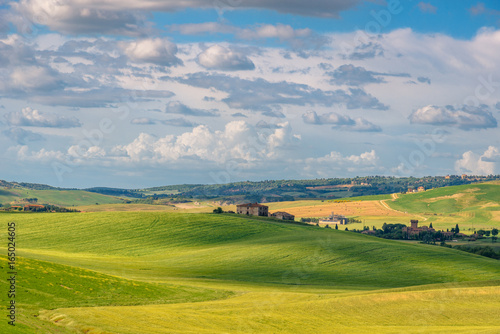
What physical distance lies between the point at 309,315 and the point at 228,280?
3444 cm

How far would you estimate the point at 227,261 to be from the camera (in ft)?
347

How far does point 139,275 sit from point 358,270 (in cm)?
3914

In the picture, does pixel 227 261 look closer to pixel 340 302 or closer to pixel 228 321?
pixel 340 302

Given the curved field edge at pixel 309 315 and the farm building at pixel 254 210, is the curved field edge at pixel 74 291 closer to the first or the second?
the curved field edge at pixel 309 315

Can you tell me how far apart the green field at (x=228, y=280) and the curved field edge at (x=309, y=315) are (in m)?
0.11

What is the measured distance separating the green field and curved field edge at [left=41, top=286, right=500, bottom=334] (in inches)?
4.2

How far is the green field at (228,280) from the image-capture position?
4722cm

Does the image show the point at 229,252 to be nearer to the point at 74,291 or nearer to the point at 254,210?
the point at 74,291

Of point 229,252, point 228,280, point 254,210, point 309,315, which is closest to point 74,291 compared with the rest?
point 309,315

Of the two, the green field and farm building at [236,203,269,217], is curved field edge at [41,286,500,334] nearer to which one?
the green field

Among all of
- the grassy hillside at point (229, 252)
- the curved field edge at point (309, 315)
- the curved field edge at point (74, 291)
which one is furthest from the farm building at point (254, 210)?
the curved field edge at point (309, 315)

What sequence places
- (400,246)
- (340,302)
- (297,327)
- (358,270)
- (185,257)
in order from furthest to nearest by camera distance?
(400,246) → (185,257) → (358,270) → (340,302) → (297,327)

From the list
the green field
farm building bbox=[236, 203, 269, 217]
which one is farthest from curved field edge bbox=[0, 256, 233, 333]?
farm building bbox=[236, 203, 269, 217]

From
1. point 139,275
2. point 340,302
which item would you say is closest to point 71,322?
point 340,302
